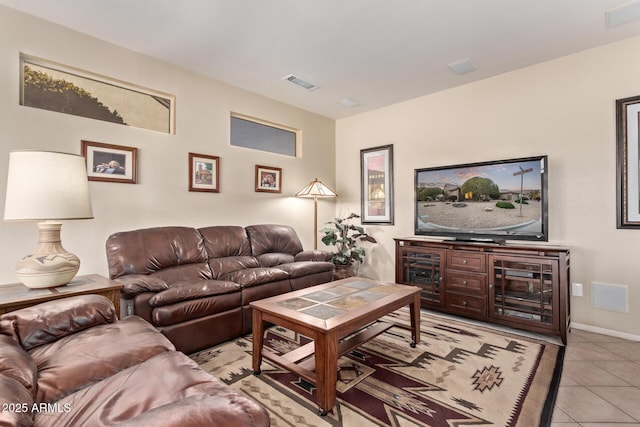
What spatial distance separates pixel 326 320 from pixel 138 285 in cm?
148

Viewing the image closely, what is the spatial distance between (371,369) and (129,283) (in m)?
1.89

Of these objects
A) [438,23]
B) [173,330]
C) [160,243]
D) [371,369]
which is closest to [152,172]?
[160,243]

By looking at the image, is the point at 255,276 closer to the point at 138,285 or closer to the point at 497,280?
the point at 138,285

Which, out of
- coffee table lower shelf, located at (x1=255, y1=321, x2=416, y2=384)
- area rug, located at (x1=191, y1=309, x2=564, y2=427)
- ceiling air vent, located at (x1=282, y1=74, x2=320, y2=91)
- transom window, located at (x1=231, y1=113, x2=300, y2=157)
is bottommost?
area rug, located at (x1=191, y1=309, x2=564, y2=427)

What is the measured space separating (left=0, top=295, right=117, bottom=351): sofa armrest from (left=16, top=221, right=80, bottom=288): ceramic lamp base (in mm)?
512

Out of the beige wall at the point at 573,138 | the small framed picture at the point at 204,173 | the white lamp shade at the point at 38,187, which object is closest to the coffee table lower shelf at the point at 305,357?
the white lamp shade at the point at 38,187

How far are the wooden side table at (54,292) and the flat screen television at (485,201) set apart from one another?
3.34 meters

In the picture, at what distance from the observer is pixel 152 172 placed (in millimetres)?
3295

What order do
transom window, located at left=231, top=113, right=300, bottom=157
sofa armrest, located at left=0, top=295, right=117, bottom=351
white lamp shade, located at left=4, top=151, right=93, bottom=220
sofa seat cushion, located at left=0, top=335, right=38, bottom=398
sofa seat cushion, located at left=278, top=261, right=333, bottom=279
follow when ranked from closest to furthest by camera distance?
sofa seat cushion, located at left=0, top=335, right=38, bottom=398 < sofa armrest, located at left=0, top=295, right=117, bottom=351 < white lamp shade, located at left=4, top=151, right=93, bottom=220 < sofa seat cushion, located at left=278, top=261, right=333, bottom=279 < transom window, located at left=231, top=113, right=300, bottom=157

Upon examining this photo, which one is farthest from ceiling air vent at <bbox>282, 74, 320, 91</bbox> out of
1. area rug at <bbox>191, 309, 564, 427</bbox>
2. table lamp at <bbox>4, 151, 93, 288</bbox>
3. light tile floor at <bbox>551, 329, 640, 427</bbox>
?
light tile floor at <bbox>551, 329, 640, 427</bbox>

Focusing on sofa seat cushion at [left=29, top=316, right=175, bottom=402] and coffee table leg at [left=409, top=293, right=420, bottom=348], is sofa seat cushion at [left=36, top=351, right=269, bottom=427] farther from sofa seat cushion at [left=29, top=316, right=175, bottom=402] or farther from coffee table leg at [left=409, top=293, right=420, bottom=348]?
coffee table leg at [left=409, top=293, right=420, bottom=348]

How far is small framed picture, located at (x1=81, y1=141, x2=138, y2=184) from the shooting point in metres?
2.88

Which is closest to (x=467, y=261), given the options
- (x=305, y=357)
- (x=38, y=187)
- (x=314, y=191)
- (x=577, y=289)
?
(x=577, y=289)

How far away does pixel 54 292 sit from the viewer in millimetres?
1983
